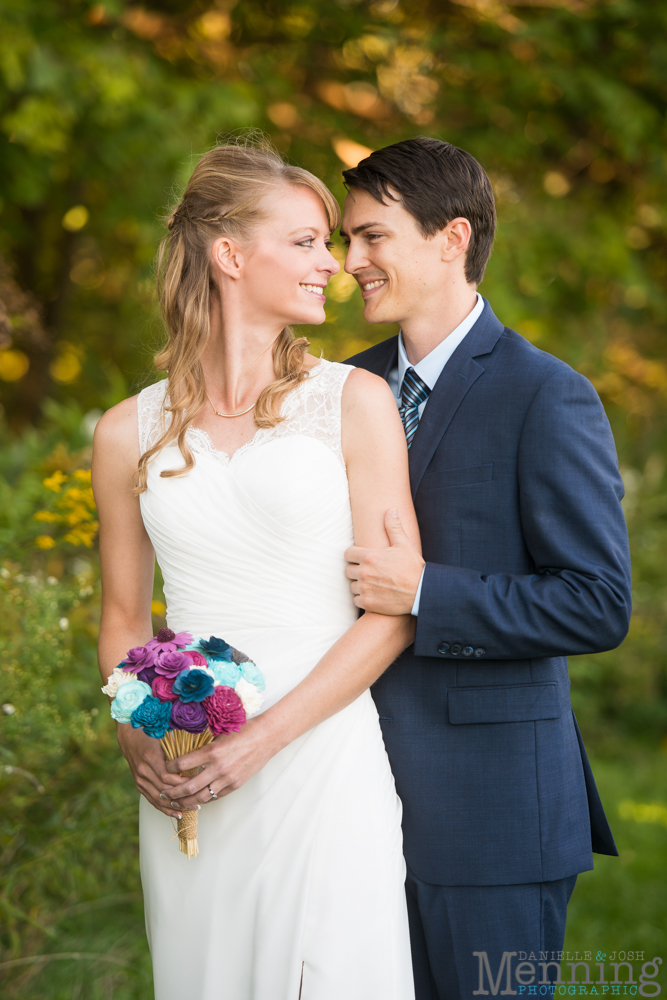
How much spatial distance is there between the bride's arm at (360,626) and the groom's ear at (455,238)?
1.72ft

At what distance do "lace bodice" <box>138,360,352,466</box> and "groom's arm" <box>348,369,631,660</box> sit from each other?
33 centimetres

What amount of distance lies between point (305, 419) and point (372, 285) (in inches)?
23.8

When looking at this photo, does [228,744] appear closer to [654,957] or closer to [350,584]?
[350,584]

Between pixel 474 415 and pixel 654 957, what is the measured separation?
2866 mm

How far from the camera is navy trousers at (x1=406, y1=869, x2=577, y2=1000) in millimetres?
2098

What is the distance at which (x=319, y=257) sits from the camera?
7.52 ft

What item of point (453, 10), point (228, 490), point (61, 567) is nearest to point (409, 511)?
point (228, 490)

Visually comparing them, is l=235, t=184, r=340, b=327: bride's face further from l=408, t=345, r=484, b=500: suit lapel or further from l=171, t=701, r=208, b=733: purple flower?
l=171, t=701, r=208, b=733: purple flower

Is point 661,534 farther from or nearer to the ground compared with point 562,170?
nearer to the ground

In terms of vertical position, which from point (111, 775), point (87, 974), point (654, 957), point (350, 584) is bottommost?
point (654, 957)

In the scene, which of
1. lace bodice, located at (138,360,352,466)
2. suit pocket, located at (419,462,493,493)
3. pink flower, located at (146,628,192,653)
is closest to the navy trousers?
pink flower, located at (146,628,192,653)

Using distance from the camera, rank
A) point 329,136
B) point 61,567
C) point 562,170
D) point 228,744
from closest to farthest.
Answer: point 228,744 → point 61,567 → point 329,136 → point 562,170

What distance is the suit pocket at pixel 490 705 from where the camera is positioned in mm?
2176

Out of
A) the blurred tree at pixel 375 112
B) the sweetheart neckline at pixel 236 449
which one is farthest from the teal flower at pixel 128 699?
the blurred tree at pixel 375 112
